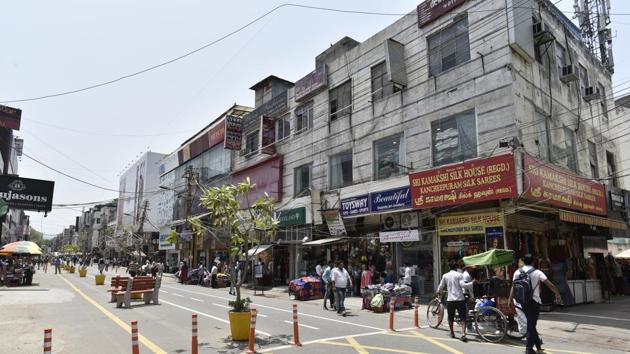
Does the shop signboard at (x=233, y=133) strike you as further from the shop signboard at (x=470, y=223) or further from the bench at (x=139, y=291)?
the shop signboard at (x=470, y=223)

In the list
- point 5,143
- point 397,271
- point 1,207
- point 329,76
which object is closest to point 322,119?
point 329,76

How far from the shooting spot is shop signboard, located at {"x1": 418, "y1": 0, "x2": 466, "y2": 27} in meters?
18.6

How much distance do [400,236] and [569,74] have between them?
1030cm

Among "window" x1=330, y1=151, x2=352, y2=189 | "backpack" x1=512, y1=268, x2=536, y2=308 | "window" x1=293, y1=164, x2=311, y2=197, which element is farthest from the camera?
"window" x1=293, y1=164, x2=311, y2=197

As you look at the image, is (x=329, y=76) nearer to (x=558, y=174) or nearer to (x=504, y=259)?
(x=558, y=174)

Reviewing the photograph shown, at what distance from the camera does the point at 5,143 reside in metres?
45.6

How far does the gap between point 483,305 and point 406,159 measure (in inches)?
398

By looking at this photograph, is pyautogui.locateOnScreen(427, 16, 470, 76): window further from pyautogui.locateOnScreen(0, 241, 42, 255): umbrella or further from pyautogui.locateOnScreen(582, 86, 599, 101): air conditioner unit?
pyautogui.locateOnScreen(0, 241, 42, 255): umbrella

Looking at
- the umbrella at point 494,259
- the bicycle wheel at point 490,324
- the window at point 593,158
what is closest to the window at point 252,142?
the window at point 593,158

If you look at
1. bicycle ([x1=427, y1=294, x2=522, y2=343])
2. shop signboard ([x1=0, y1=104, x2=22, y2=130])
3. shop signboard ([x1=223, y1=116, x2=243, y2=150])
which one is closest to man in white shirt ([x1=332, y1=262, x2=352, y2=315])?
bicycle ([x1=427, y1=294, x2=522, y2=343])

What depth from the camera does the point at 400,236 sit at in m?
18.6

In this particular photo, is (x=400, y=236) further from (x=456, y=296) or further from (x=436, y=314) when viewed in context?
(x=456, y=296)

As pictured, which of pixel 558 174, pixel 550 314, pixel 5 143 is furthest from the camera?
pixel 5 143

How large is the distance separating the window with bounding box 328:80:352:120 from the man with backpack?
52.3 feet
